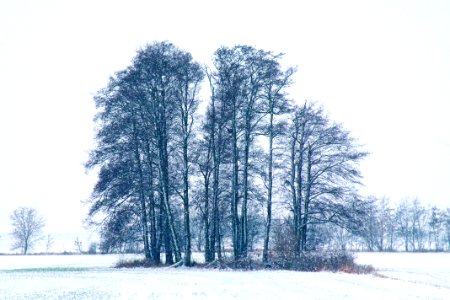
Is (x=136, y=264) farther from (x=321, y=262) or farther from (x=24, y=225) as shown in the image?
(x=24, y=225)

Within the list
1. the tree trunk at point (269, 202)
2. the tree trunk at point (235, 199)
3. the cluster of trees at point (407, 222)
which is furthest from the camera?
the cluster of trees at point (407, 222)

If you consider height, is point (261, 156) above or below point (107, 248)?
above

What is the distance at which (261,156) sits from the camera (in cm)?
3338

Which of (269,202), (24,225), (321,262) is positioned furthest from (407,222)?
(321,262)

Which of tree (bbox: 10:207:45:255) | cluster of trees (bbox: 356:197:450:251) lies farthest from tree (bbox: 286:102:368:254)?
tree (bbox: 10:207:45:255)

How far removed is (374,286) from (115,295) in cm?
1011

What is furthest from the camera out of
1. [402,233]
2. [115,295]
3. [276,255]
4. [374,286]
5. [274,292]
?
[402,233]

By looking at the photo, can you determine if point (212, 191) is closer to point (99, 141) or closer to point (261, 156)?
point (261, 156)

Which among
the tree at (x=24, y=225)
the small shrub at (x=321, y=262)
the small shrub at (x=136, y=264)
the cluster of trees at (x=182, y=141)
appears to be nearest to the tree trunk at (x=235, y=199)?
the cluster of trees at (x=182, y=141)

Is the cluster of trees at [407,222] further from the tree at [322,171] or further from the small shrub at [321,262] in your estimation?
the small shrub at [321,262]

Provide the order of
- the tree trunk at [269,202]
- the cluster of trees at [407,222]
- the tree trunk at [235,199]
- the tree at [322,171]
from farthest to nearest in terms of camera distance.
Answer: the cluster of trees at [407,222]
the tree at [322,171]
the tree trunk at [235,199]
the tree trunk at [269,202]

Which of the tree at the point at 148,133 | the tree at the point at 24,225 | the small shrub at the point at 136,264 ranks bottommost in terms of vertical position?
the small shrub at the point at 136,264

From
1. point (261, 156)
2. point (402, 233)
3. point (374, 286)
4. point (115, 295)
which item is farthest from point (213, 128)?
point (402, 233)

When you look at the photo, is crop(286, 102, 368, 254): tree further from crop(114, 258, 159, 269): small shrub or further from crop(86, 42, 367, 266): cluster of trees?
crop(114, 258, 159, 269): small shrub
